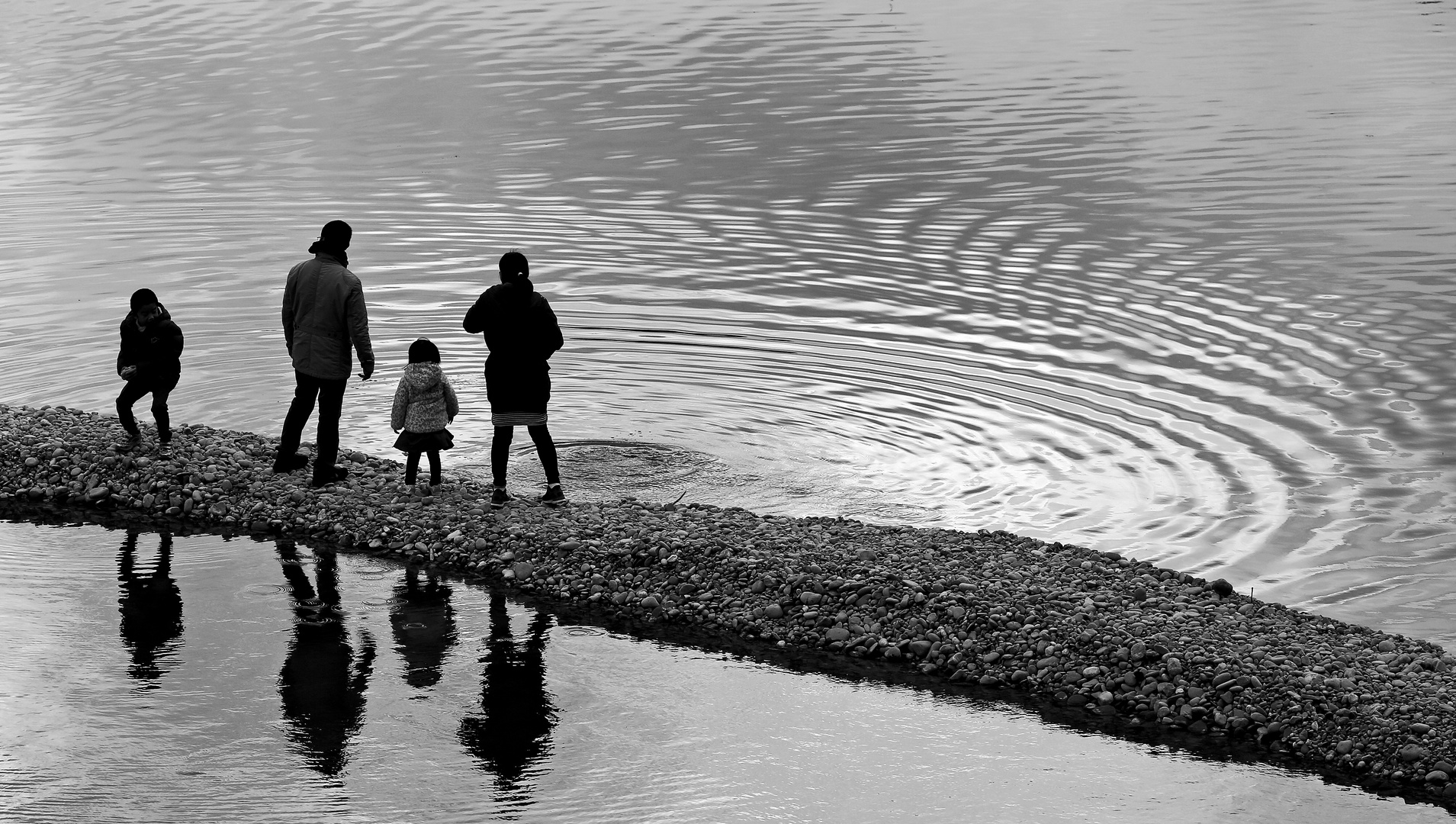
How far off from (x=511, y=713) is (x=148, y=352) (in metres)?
6.25

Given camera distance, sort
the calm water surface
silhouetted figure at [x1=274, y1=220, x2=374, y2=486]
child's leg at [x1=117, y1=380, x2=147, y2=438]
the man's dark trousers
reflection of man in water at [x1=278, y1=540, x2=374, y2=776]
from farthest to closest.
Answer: child's leg at [x1=117, y1=380, x2=147, y2=438] → the man's dark trousers → silhouetted figure at [x1=274, y1=220, x2=374, y2=486] → the calm water surface → reflection of man in water at [x1=278, y1=540, x2=374, y2=776]

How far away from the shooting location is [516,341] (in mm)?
13086

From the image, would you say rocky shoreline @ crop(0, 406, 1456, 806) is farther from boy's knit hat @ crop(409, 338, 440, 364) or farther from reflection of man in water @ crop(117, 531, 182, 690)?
boy's knit hat @ crop(409, 338, 440, 364)

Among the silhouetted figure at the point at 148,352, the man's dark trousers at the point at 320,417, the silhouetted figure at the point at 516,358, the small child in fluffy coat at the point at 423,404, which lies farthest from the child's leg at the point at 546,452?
the silhouetted figure at the point at 148,352

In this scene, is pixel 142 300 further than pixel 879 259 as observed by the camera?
No

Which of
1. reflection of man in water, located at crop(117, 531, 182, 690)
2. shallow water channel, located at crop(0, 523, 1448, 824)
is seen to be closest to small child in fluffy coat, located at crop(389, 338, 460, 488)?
shallow water channel, located at crop(0, 523, 1448, 824)

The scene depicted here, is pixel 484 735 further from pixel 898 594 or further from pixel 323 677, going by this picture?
pixel 898 594

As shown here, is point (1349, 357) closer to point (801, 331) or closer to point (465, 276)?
point (801, 331)

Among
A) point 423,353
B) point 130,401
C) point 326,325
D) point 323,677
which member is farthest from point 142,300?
point 323,677

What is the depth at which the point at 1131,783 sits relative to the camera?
885 cm

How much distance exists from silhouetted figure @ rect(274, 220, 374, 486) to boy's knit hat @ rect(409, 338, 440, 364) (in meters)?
0.35

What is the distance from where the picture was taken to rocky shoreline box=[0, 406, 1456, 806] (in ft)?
31.3

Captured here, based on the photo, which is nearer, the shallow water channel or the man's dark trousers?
the shallow water channel

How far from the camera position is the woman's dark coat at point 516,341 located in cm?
1297
